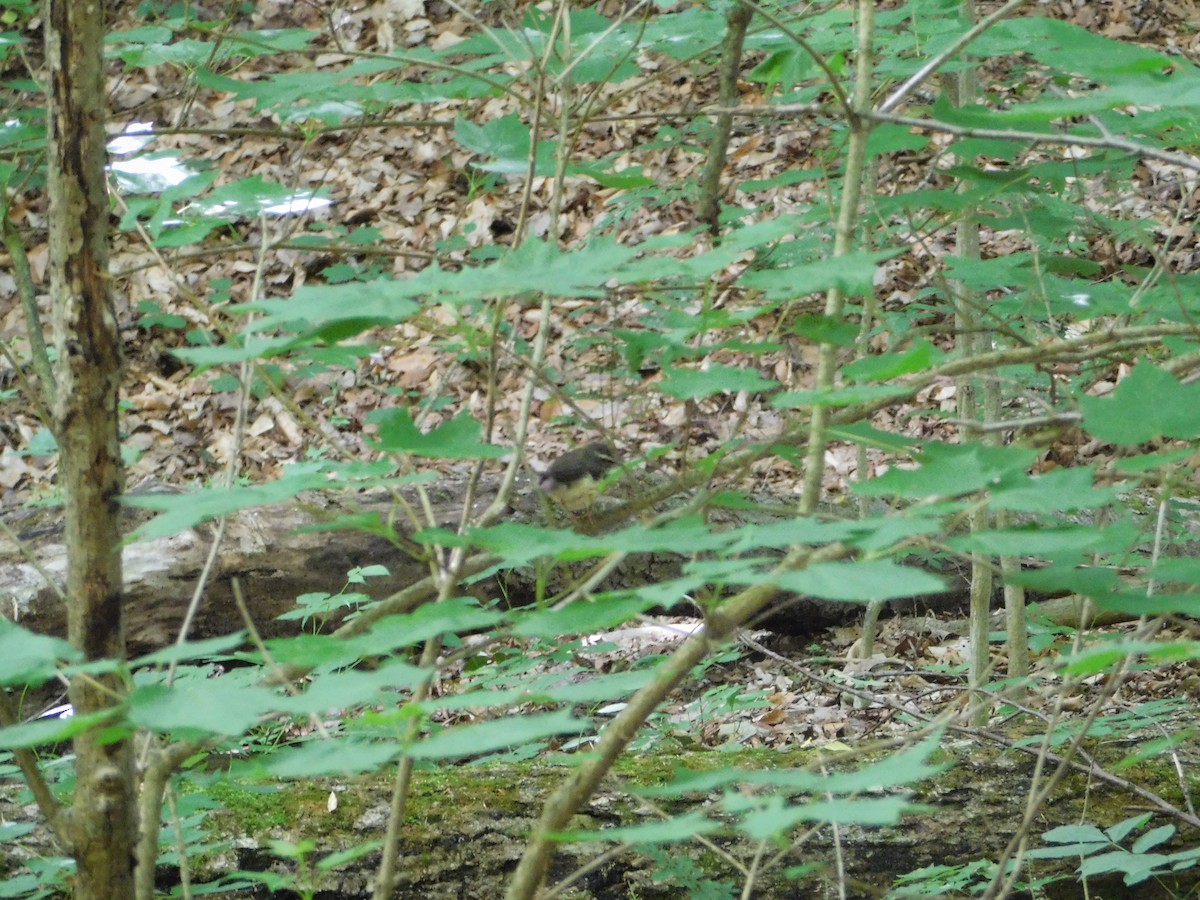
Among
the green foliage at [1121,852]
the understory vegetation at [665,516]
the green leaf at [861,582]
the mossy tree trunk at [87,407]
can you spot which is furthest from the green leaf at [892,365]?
the green foliage at [1121,852]

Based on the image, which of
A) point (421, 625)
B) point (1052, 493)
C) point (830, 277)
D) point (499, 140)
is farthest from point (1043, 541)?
point (499, 140)

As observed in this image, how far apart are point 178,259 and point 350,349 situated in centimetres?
38

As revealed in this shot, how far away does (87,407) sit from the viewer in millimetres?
1254

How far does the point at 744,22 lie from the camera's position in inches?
75.0

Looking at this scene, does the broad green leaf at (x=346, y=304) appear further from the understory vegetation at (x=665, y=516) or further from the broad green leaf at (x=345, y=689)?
the broad green leaf at (x=345, y=689)

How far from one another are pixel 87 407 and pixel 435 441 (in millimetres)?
515

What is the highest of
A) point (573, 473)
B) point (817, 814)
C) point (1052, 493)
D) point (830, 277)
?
point (830, 277)

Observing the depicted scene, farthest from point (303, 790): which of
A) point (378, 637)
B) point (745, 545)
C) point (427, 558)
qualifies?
point (745, 545)

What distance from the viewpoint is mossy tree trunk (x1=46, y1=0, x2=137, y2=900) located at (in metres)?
1.24

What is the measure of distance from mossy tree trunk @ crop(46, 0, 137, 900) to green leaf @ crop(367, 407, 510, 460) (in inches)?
17.7

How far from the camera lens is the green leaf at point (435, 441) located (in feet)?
3.09

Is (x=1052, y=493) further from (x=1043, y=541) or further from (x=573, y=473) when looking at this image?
(x=573, y=473)

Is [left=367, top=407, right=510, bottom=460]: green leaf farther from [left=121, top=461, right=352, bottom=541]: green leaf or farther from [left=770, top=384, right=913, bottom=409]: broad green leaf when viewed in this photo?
[left=770, top=384, right=913, bottom=409]: broad green leaf

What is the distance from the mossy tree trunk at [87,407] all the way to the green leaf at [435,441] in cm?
45
